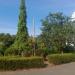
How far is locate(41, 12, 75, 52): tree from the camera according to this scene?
3759cm

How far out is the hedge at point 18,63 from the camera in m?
22.3

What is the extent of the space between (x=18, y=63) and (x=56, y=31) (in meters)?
15.1

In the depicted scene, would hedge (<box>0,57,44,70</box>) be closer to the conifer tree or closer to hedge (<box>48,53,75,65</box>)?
hedge (<box>48,53,75,65</box>)

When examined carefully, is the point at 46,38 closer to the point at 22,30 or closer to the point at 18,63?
the point at 22,30

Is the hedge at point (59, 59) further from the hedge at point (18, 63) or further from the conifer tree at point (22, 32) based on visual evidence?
the conifer tree at point (22, 32)

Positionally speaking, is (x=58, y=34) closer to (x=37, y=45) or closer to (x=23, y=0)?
(x=37, y=45)

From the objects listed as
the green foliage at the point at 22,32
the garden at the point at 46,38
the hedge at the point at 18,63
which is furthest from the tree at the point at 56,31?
the hedge at the point at 18,63

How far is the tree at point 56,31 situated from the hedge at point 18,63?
1261 cm

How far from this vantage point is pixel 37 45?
41.0 m

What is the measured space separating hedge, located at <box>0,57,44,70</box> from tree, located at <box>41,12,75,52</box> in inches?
496

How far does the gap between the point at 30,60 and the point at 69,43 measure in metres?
16.1

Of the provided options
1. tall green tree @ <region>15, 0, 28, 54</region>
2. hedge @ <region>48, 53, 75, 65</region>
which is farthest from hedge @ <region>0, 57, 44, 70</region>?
tall green tree @ <region>15, 0, 28, 54</region>

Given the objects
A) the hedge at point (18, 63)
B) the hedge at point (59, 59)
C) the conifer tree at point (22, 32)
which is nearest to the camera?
the hedge at point (18, 63)

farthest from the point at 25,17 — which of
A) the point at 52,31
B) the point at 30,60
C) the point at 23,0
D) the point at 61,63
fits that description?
the point at 30,60
